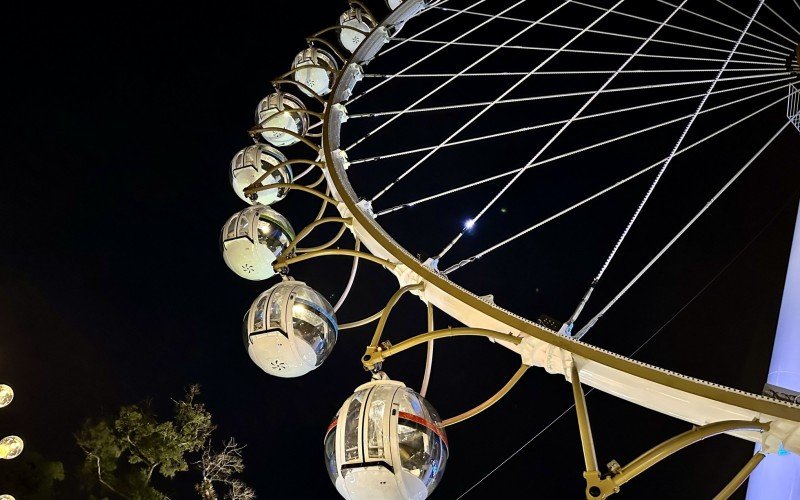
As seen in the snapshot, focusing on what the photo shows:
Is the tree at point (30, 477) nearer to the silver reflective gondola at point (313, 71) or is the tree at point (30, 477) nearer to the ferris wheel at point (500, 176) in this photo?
the ferris wheel at point (500, 176)

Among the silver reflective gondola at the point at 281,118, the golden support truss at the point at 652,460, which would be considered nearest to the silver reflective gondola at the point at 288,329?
the golden support truss at the point at 652,460

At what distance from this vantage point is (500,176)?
178cm

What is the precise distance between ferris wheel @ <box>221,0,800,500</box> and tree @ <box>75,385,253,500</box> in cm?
108

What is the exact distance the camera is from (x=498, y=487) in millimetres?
4090

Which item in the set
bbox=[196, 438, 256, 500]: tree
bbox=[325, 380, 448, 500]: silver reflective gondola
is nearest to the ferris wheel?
bbox=[325, 380, 448, 500]: silver reflective gondola

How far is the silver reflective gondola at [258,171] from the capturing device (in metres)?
2.34

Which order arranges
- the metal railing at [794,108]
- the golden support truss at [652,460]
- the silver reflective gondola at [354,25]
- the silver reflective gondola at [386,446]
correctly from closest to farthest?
the golden support truss at [652,460], the silver reflective gondola at [386,446], the metal railing at [794,108], the silver reflective gondola at [354,25]

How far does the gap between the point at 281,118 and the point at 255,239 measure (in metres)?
0.85

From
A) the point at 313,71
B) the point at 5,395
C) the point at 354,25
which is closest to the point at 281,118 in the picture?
the point at 313,71

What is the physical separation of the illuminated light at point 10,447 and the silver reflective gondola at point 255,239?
263 cm

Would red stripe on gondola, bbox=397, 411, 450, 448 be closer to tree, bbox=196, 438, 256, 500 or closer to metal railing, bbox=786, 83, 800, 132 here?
metal railing, bbox=786, 83, 800, 132

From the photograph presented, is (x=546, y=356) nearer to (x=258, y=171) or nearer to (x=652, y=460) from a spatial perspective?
(x=652, y=460)

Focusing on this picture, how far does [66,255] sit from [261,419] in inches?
59.1

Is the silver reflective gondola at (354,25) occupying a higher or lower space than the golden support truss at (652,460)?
higher
